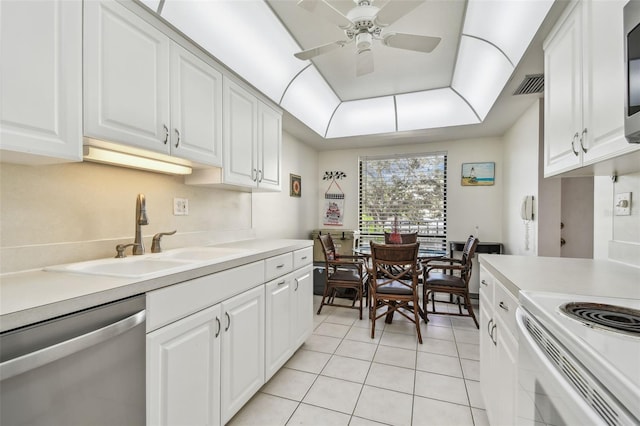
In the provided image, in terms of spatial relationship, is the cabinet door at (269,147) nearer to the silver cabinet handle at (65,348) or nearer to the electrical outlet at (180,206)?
the electrical outlet at (180,206)

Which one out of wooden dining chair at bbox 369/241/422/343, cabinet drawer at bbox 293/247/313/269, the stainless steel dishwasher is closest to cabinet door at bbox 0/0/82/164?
the stainless steel dishwasher

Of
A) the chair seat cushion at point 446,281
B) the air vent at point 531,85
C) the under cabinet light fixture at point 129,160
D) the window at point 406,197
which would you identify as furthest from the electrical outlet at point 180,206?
the window at point 406,197

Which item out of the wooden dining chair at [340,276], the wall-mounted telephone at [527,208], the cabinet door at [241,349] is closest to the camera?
the cabinet door at [241,349]

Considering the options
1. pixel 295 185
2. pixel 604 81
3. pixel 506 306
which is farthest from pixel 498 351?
pixel 295 185

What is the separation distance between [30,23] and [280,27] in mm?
1698

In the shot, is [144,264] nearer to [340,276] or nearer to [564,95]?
[340,276]

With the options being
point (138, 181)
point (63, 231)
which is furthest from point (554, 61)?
point (63, 231)

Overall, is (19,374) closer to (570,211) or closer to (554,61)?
(554,61)

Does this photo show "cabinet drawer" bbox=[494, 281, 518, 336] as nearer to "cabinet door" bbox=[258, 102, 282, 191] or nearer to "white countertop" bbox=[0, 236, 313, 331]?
"white countertop" bbox=[0, 236, 313, 331]

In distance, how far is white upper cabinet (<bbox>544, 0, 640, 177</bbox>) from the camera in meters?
1.12

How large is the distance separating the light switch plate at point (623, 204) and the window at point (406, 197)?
8.65ft

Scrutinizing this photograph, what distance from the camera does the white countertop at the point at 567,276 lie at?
1067 millimetres

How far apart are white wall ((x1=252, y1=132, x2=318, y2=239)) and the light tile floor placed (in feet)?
4.45

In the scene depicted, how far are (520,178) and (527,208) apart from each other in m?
0.52
